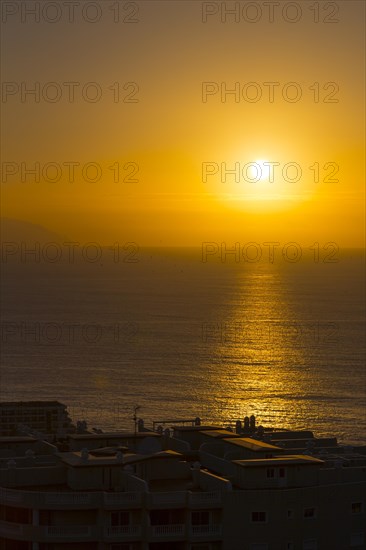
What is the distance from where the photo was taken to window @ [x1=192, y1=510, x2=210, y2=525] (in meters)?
31.8

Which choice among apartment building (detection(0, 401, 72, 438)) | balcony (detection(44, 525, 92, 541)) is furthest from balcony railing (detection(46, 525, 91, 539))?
apartment building (detection(0, 401, 72, 438))

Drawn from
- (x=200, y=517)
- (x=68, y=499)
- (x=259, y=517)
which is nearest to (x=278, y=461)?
(x=259, y=517)

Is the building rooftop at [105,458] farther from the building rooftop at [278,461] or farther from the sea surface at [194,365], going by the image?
the sea surface at [194,365]

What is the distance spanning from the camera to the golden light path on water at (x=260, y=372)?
88.6m

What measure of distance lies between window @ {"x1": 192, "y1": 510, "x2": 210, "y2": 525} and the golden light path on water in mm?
49471

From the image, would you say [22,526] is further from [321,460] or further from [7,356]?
[7,356]

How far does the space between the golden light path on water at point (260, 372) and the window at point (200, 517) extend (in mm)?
49471

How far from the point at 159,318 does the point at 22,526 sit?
5859 inches

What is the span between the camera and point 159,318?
180m

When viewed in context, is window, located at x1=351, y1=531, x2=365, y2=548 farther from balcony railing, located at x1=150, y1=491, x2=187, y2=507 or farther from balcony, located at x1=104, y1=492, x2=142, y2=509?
balcony, located at x1=104, y1=492, x2=142, y2=509

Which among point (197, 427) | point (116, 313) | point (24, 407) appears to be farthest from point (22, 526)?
point (116, 313)

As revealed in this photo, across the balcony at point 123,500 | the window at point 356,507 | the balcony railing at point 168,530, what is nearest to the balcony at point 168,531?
the balcony railing at point 168,530

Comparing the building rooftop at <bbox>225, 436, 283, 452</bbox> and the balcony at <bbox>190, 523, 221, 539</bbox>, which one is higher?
the building rooftop at <bbox>225, 436, 283, 452</bbox>

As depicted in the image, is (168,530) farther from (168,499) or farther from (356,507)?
(356,507)
